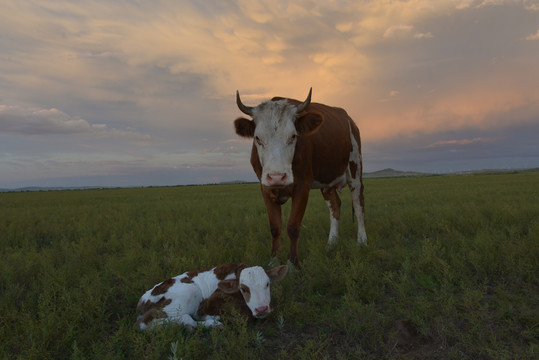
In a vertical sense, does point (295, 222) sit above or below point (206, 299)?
above

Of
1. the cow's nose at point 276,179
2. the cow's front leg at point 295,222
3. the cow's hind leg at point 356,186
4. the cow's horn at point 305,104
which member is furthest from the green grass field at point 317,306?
the cow's horn at point 305,104

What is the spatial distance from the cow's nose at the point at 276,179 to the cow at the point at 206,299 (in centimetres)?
101

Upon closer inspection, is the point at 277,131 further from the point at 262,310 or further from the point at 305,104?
the point at 262,310

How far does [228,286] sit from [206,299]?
39 cm

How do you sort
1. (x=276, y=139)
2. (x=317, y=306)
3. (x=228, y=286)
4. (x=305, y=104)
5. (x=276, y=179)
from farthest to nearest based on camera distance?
(x=305, y=104)
(x=276, y=139)
(x=276, y=179)
(x=317, y=306)
(x=228, y=286)

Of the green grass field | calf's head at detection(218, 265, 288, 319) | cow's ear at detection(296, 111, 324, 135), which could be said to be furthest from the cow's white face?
the green grass field

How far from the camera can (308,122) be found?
4.89 metres

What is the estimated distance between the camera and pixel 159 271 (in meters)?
4.54

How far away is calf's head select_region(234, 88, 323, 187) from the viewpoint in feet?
13.2

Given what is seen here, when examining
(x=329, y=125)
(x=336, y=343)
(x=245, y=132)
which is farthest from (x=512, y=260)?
(x=245, y=132)

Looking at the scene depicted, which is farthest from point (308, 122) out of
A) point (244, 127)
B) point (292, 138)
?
point (244, 127)

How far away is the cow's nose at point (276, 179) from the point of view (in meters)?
3.95

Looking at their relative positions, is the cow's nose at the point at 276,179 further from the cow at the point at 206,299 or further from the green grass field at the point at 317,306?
the green grass field at the point at 317,306

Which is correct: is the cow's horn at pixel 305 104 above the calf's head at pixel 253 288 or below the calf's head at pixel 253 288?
above
